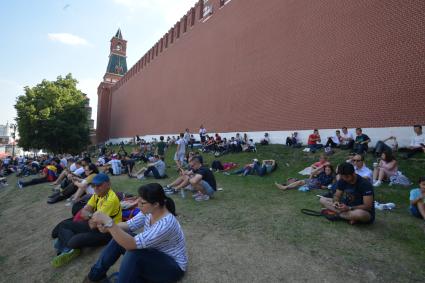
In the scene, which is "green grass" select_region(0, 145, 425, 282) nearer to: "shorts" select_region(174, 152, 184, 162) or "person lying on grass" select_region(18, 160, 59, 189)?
"shorts" select_region(174, 152, 184, 162)

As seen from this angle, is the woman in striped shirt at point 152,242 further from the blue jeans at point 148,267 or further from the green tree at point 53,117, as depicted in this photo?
the green tree at point 53,117

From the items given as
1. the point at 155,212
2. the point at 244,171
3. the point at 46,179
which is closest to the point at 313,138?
the point at 244,171

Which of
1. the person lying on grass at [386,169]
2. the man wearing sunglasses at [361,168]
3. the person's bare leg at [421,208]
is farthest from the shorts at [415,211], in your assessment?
the person lying on grass at [386,169]

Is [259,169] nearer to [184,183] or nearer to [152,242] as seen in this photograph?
[184,183]

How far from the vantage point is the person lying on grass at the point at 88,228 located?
167 inches

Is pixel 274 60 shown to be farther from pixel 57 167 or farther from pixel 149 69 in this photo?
pixel 149 69

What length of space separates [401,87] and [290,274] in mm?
10362

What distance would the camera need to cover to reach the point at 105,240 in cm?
450

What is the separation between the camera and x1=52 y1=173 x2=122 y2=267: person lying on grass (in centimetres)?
425

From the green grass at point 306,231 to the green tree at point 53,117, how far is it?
3374cm

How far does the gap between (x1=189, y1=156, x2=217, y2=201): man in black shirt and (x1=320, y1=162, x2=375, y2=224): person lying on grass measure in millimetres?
3245

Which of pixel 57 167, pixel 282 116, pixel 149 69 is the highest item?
pixel 149 69

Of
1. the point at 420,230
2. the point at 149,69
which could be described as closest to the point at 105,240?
the point at 420,230

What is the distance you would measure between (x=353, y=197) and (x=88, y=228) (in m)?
4.44
